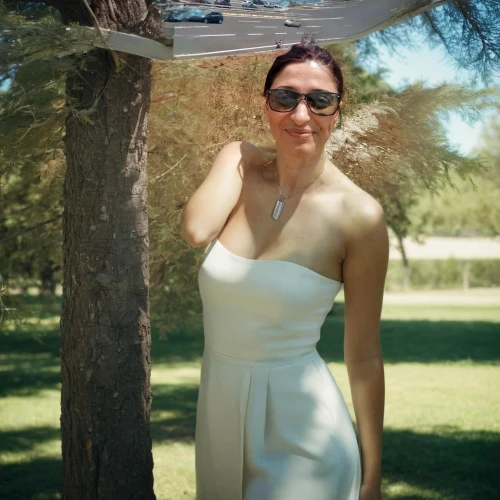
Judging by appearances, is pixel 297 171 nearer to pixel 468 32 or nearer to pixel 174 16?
pixel 174 16

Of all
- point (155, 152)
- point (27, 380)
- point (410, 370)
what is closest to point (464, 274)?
point (410, 370)

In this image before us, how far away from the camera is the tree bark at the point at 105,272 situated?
345cm

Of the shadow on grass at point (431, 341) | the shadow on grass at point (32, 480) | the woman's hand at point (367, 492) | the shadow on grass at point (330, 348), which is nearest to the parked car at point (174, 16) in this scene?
the woman's hand at point (367, 492)

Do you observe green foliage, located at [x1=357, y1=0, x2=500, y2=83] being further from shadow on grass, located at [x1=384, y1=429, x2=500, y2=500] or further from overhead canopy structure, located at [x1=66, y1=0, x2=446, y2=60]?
shadow on grass, located at [x1=384, y1=429, x2=500, y2=500]

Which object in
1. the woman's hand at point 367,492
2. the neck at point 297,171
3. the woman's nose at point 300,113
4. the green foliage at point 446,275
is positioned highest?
the woman's nose at point 300,113

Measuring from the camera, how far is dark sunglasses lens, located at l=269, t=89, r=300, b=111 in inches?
93.2

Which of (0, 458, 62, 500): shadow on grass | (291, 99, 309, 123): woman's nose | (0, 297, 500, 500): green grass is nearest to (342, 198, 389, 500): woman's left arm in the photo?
(291, 99, 309, 123): woman's nose

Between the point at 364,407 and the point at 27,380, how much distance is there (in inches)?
428

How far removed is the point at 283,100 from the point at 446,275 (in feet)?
122

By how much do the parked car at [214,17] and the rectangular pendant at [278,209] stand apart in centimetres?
124

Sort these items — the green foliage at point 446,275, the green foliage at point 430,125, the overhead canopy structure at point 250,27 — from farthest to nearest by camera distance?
the green foliage at point 446,275
the green foliage at point 430,125
the overhead canopy structure at point 250,27

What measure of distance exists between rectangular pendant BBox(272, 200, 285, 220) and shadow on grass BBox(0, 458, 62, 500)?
171 inches

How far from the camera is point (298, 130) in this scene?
7.75ft

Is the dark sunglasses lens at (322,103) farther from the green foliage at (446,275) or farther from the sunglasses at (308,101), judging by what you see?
the green foliage at (446,275)
